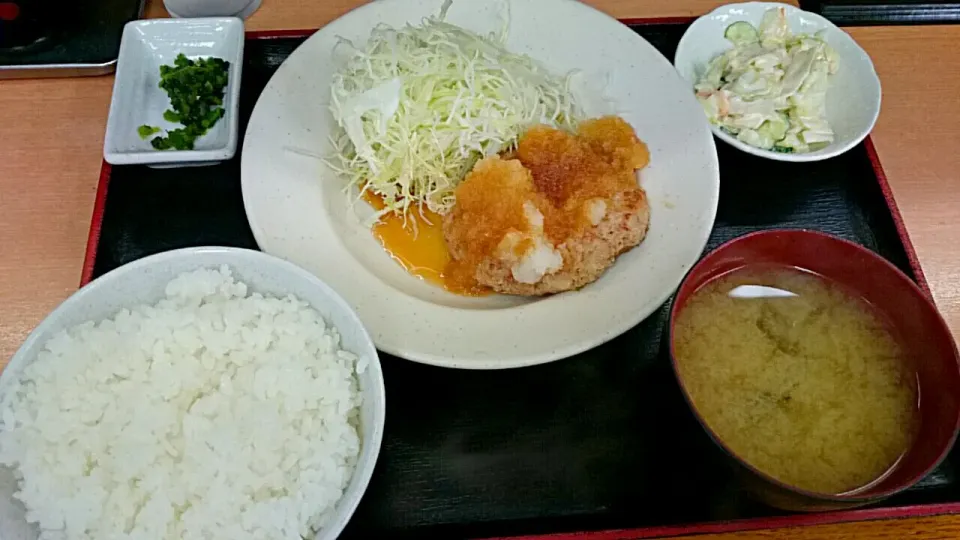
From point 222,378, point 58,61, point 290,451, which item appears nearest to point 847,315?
point 290,451

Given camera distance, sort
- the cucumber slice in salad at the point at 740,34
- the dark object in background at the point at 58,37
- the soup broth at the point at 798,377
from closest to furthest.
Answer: the soup broth at the point at 798,377, the dark object in background at the point at 58,37, the cucumber slice in salad at the point at 740,34

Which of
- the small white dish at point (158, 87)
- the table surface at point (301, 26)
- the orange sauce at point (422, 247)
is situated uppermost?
the small white dish at point (158, 87)

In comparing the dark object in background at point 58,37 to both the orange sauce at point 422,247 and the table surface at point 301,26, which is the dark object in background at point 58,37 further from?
the orange sauce at point 422,247

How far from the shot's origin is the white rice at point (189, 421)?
51.8 inches

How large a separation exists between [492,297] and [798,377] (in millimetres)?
793

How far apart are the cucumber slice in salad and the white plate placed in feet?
1.24

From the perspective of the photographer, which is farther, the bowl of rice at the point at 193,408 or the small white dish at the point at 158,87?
the small white dish at the point at 158,87

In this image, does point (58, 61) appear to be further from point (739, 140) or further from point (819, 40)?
point (819, 40)

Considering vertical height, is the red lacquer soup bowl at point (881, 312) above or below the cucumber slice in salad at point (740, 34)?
below

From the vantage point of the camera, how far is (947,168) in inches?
89.0

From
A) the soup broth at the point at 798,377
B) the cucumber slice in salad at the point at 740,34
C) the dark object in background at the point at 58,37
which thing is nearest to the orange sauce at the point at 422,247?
the soup broth at the point at 798,377

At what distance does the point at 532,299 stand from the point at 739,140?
0.85 m

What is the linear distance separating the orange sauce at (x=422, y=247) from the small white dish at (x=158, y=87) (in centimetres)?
48

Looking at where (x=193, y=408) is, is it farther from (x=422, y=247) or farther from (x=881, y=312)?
(x=881, y=312)
